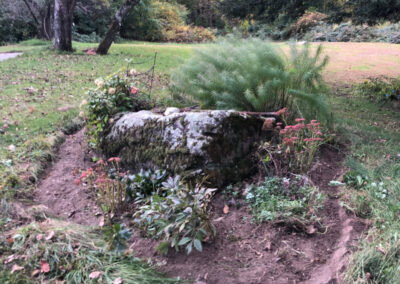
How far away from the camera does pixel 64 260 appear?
2295mm

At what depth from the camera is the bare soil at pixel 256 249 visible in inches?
87.4

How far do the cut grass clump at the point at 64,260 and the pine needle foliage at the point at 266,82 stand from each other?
7.30 feet

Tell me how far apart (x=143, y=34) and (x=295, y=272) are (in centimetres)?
2337

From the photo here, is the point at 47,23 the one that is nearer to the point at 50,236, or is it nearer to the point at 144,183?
the point at 144,183

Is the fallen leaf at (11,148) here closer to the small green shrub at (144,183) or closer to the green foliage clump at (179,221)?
the small green shrub at (144,183)

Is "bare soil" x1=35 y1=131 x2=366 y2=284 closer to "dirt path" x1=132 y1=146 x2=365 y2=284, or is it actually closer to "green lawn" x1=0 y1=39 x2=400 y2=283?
"dirt path" x1=132 y1=146 x2=365 y2=284

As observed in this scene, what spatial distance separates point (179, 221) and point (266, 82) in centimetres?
204

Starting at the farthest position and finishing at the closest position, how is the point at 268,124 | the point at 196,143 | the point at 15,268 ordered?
the point at 268,124
the point at 196,143
the point at 15,268

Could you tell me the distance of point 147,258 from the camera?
2418 millimetres

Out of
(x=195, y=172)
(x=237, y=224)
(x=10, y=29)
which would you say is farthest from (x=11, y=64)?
(x=10, y=29)

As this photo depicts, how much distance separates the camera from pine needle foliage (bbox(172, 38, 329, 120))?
150 inches

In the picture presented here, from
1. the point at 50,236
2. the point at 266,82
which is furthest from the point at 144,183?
the point at 266,82

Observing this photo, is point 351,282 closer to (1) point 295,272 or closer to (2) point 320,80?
(1) point 295,272

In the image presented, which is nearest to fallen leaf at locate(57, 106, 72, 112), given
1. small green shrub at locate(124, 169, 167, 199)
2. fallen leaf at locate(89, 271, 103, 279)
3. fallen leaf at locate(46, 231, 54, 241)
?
small green shrub at locate(124, 169, 167, 199)
